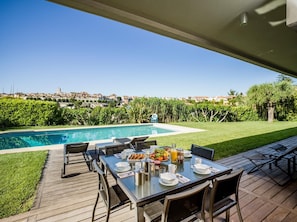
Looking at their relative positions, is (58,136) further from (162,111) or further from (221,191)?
(221,191)

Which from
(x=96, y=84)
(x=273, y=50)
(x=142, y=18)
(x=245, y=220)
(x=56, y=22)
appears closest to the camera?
(x=245, y=220)

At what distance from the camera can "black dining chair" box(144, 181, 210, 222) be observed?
1.23m

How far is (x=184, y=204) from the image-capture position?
4.36 feet

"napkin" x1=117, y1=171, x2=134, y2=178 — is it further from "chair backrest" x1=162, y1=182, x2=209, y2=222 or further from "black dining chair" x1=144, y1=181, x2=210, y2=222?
"chair backrest" x1=162, y1=182, x2=209, y2=222

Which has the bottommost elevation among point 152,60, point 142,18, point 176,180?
point 176,180

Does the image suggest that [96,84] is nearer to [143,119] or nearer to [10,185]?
[143,119]

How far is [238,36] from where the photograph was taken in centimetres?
282

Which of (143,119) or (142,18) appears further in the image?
(143,119)

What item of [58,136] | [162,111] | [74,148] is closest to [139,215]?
[74,148]

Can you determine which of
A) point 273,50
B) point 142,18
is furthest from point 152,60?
point 142,18

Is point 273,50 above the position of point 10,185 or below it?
above

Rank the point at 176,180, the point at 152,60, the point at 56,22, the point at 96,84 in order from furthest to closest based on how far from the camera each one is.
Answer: the point at 96,84, the point at 152,60, the point at 56,22, the point at 176,180

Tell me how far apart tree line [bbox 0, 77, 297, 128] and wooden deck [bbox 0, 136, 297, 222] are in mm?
8176

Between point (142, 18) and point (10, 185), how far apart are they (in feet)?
12.3
